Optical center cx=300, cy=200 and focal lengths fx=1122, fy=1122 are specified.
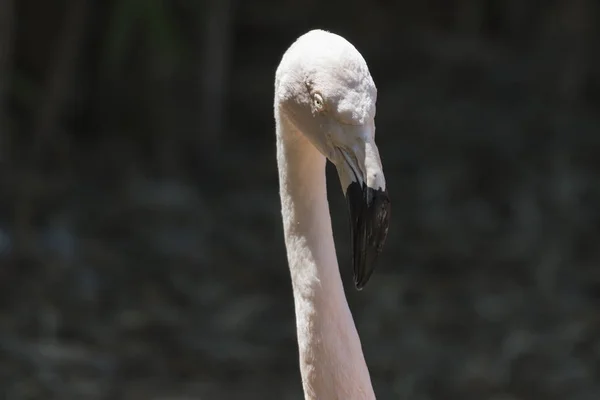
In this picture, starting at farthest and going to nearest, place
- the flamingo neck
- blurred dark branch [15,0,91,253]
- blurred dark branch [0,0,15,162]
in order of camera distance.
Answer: blurred dark branch [15,0,91,253] < blurred dark branch [0,0,15,162] < the flamingo neck

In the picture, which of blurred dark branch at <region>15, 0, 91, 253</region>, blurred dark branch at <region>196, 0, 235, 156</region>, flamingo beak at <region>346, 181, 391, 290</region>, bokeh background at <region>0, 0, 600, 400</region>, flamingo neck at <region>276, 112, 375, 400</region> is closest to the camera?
flamingo beak at <region>346, 181, 391, 290</region>

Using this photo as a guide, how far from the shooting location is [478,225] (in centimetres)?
582

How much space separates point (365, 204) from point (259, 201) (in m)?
4.20

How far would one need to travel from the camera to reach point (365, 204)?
1.99 metres

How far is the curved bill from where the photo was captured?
78.1 inches

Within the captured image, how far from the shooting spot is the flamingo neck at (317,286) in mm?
2258

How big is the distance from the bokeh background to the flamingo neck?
234 centimetres

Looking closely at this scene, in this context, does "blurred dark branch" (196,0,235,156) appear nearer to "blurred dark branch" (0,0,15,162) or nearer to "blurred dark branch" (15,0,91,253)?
"blurred dark branch" (15,0,91,253)

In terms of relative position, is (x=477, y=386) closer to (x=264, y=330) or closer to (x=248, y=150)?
(x=264, y=330)

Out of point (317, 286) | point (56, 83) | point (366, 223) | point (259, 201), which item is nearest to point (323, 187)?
point (317, 286)

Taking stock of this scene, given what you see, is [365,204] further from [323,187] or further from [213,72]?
[213,72]

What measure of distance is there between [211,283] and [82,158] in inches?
62.8

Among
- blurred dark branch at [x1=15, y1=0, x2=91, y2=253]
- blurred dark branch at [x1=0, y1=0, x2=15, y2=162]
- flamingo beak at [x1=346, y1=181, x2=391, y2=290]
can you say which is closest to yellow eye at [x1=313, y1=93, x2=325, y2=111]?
flamingo beak at [x1=346, y1=181, x2=391, y2=290]

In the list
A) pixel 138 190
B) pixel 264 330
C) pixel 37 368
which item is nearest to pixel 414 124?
pixel 138 190
